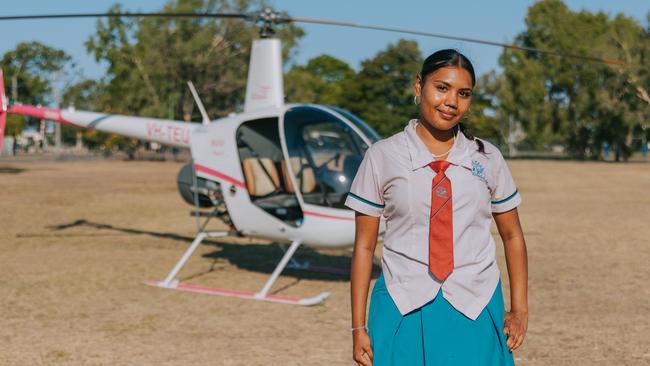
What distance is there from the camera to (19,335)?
22.7ft

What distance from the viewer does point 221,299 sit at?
856cm

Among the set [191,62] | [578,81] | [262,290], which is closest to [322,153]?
[262,290]

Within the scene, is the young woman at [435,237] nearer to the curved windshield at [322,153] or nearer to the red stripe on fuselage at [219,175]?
the curved windshield at [322,153]

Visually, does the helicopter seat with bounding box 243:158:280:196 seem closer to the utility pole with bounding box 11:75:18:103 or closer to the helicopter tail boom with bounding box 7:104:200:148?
the helicopter tail boom with bounding box 7:104:200:148

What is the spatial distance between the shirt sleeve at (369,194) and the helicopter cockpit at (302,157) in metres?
5.85

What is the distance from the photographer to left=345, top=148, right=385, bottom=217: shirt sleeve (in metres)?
2.66

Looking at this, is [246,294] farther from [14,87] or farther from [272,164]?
[14,87]

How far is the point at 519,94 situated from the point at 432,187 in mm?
67289

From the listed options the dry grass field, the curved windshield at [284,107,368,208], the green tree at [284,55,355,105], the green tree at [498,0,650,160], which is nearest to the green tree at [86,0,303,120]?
the green tree at [284,55,355,105]

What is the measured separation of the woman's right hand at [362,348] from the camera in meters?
2.68

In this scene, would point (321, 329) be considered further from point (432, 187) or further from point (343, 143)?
point (432, 187)

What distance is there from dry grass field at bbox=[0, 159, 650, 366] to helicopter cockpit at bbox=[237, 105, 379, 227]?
1.12m

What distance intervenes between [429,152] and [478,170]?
0.57ft

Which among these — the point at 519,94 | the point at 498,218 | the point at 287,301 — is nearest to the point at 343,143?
the point at 287,301
